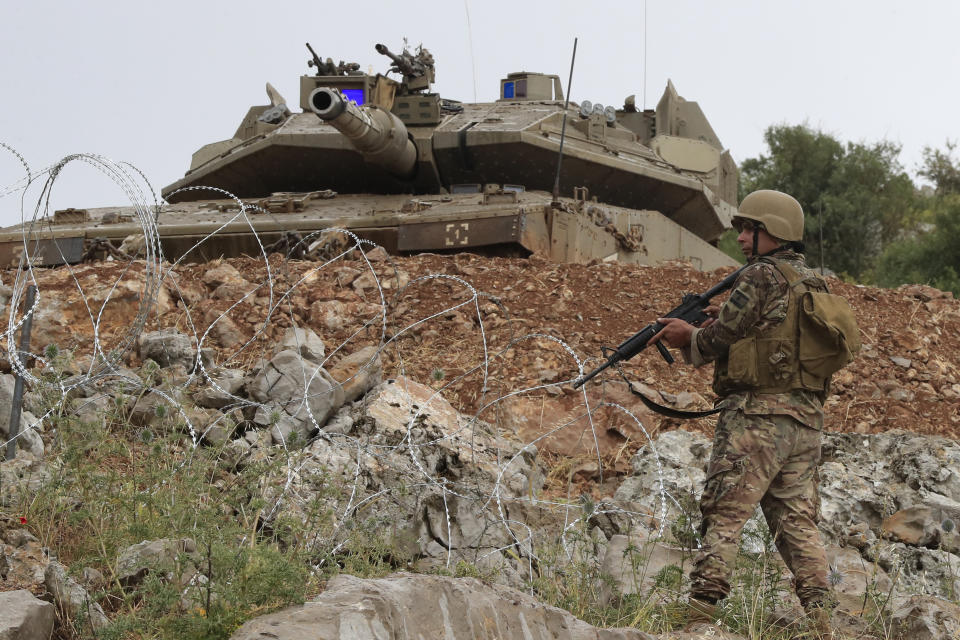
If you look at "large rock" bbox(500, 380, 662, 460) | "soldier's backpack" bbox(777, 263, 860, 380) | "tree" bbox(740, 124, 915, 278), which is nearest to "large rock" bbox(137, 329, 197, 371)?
"large rock" bbox(500, 380, 662, 460)

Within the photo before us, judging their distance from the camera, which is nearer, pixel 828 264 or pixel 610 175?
pixel 610 175

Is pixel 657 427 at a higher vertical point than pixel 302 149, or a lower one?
lower

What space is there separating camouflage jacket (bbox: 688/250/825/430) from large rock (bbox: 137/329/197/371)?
3.99 meters

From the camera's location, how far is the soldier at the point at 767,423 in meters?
4.64

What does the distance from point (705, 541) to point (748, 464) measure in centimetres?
35

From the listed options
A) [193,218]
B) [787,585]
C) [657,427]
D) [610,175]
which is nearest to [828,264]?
[610,175]

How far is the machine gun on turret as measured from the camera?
42.5 feet

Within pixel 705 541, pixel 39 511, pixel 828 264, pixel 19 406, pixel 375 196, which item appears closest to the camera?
pixel 705 541

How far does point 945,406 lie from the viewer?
8523 mm

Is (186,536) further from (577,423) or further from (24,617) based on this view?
(577,423)

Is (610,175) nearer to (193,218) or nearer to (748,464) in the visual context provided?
(193,218)

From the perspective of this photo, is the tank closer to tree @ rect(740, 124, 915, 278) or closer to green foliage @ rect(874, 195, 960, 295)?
green foliage @ rect(874, 195, 960, 295)

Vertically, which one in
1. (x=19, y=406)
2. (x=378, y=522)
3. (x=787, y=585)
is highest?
(x=19, y=406)

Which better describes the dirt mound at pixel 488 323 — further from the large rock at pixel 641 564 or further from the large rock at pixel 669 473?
the large rock at pixel 641 564
